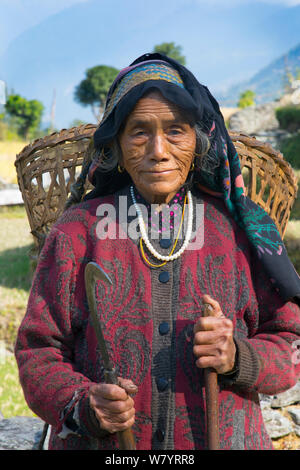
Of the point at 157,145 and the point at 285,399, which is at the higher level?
the point at 157,145

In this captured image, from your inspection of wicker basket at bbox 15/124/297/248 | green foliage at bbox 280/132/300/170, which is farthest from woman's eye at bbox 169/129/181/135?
green foliage at bbox 280/132/300/170

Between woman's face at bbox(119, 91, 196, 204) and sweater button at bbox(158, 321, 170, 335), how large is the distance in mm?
436

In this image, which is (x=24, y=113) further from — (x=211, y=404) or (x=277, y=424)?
(x=211, y=404)

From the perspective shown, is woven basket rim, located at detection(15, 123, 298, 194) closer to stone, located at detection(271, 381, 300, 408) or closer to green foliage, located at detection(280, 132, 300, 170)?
stone, located at detection(271, 381, 300, 408)

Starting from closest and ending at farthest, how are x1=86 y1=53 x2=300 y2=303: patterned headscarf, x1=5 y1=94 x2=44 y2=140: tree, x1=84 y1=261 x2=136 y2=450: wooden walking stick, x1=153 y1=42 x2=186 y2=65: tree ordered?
1. x1=84 y1=261 x2=136 y2=450: wooden walking stick
2. x1=86 y1=53 x2=300 y2=303: patterned headscarf
3. x1=5 y1=94 x2=44 y2=140: tree
4. x1=153 y1=42 x2=186 y2=65: tree

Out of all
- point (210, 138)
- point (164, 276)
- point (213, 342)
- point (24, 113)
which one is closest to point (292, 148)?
point (210, 138)

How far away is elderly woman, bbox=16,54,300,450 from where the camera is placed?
5.28ft

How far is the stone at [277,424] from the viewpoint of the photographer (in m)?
3.41

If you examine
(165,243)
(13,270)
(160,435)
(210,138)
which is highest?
(210,138)

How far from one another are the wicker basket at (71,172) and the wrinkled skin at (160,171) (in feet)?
2.21

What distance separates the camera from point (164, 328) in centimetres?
163

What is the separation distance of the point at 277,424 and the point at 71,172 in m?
2.22
